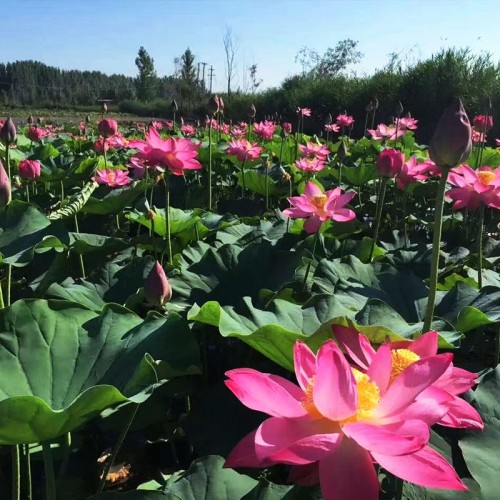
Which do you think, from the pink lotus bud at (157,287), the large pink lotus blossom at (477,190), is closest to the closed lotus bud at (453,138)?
the pink lotus bud at (157,287)

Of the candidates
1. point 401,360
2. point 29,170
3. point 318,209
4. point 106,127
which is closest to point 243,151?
point 106,127

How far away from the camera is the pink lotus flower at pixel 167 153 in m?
2.03

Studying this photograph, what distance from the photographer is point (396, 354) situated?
74 cm

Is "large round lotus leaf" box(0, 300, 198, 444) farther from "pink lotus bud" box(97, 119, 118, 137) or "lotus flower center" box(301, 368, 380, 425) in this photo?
"pink lotus bud" box(97, 119, 118, 137)

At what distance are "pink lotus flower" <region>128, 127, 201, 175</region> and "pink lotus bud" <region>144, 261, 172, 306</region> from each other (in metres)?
0.72

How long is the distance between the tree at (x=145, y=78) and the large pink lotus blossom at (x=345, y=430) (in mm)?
32834

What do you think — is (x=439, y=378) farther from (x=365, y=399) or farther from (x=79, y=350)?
(x=79, y=350)

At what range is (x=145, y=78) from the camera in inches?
1353

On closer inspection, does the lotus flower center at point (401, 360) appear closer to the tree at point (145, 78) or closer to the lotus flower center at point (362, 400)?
the lotus flower center at point (362, 400)

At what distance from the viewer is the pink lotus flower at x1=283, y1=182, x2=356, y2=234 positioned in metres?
1.95

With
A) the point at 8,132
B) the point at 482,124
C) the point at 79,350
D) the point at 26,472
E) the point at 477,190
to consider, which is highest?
the point at 482,124

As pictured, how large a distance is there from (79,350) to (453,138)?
79cm

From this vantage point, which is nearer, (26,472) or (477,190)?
(26,472)

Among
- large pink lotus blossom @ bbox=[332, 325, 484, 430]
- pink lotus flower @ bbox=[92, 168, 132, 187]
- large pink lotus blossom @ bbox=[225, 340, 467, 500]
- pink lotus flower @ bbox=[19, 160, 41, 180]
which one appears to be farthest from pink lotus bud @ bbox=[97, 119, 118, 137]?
large pink lotus blossom @ bbox=[225, 340, 467, 500]
